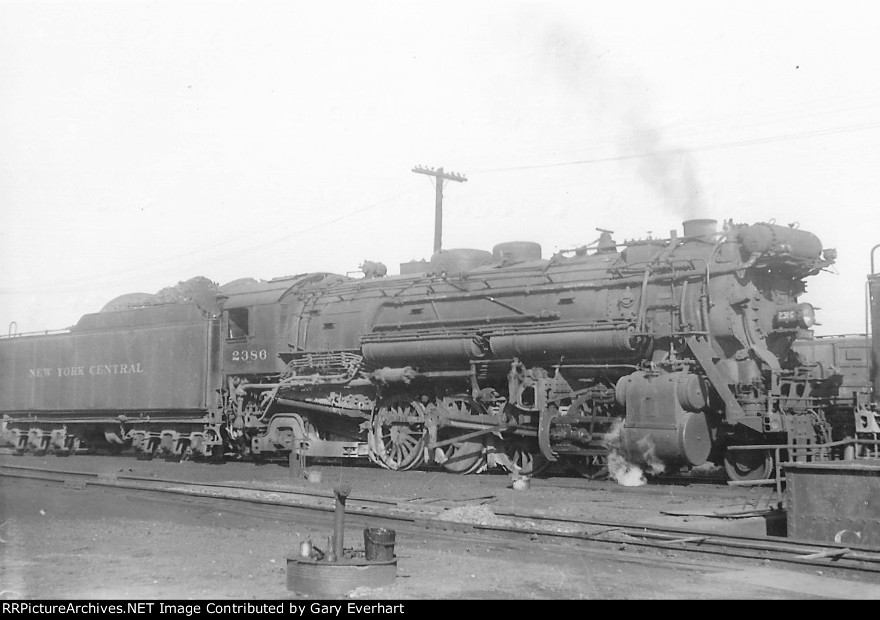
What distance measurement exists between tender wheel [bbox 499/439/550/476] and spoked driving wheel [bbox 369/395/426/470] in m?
1.48

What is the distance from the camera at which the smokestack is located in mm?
14116

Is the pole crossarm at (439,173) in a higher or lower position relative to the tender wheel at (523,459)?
higher

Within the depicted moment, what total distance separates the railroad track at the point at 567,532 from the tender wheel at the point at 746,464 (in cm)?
410

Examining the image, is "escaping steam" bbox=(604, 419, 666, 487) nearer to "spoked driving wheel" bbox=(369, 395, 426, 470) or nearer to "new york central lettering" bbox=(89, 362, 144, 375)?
"spoked driving wheel" bbox=(369, 395, 426, 470)

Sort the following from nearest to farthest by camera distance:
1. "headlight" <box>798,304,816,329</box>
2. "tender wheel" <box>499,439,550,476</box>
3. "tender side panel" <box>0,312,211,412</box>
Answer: "headlight" <box>798,304,816,329</box> → "tender wheel" <box>499,439,550,476</box> → "tender side panel" <box>0,312,211,412</box>

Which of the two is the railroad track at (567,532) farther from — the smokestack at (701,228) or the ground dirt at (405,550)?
the smokestack at (701,228)

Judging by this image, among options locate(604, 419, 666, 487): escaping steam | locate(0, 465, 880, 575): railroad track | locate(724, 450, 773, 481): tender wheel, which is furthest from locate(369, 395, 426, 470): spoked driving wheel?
locate(724, 450, 773, 481): tender wheel

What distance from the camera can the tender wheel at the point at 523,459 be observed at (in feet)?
49.5

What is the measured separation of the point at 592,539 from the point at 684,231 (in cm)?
687

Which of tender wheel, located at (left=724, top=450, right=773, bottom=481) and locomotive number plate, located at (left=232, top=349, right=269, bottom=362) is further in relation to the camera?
locomotive number plate, located at (left=232, top=349, right=269, bottom=362)

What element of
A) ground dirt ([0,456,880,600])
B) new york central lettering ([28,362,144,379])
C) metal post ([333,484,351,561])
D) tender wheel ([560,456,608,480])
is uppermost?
new york central lettering ([28,362,144,379])

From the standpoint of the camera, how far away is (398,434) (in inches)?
653

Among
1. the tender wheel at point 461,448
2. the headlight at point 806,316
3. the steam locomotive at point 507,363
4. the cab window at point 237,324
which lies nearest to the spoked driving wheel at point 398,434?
the steam locomotive at point 507,363

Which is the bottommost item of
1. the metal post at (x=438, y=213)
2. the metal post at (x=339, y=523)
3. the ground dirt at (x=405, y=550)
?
the ground dirt at (x=405, y=550)
